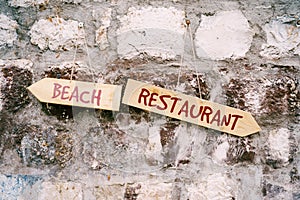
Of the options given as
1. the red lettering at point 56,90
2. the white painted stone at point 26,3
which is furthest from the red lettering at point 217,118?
the white painted stone at point 26,3

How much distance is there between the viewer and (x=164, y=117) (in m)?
1.07

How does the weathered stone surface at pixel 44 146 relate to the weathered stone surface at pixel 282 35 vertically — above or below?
below

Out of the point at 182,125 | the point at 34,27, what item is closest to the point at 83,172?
the point at 182,125

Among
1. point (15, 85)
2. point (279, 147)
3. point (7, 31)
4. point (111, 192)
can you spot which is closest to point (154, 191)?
point (111, 192)

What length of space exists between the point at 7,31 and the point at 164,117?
1.45 ft

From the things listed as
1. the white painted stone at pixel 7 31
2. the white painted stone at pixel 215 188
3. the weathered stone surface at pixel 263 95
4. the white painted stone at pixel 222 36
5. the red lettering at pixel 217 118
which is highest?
the white painted stone at pixel 222 36

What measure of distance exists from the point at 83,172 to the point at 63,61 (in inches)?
10.9

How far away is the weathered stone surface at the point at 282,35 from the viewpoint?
1075 mm

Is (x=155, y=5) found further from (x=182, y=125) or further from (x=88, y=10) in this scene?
(x=182, y=125)

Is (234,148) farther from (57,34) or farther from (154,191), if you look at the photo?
(57,34)

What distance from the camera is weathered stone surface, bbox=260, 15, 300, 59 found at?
1075 mm

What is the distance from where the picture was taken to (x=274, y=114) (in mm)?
1068

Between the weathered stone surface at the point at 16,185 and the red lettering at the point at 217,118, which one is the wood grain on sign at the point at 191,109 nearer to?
the red lettering at the point at 217,118

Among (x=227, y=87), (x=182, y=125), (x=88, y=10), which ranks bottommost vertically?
(x=182, y=125)
